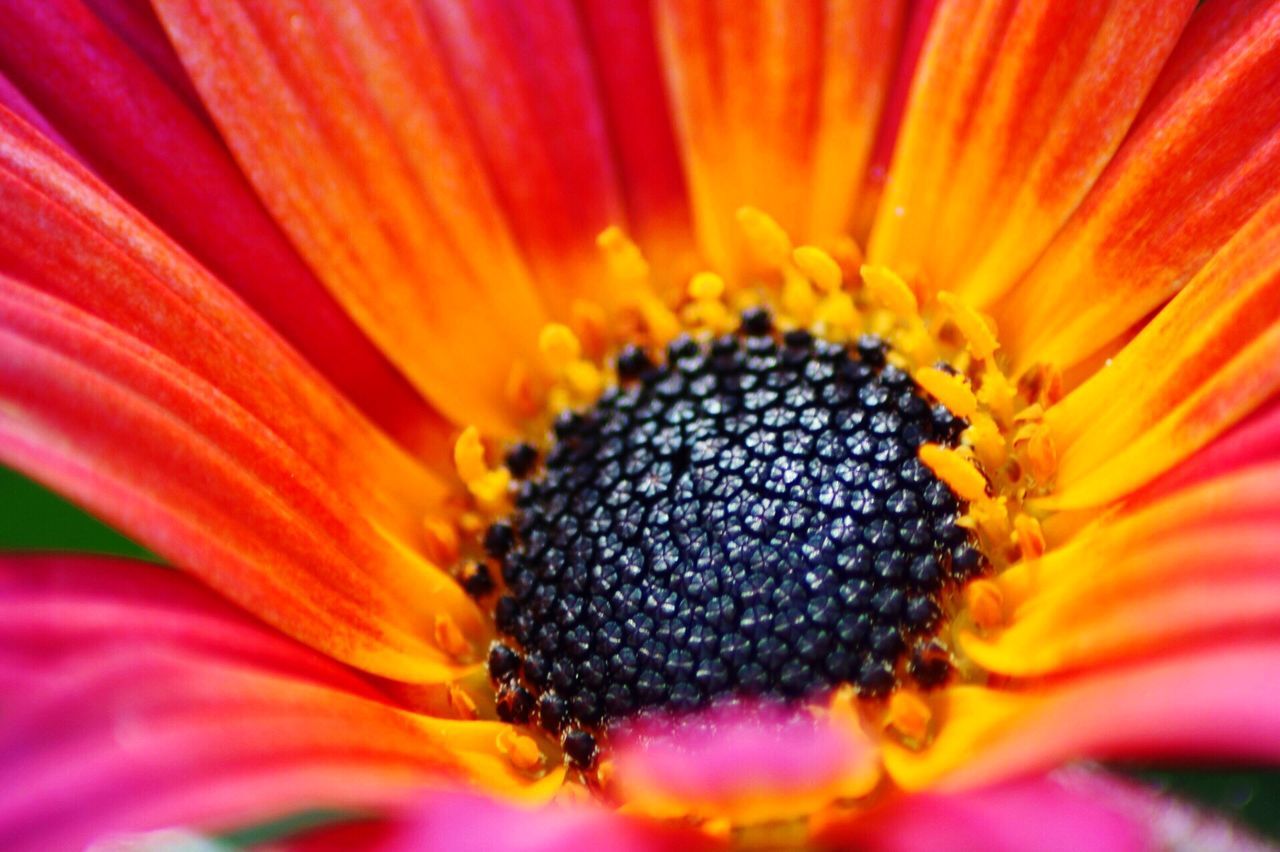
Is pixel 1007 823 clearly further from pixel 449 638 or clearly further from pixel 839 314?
pixel 839 314

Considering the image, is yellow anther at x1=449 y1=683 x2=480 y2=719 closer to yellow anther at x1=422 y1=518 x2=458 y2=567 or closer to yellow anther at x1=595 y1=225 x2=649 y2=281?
yellow anther at x1=422 y1=518 x2=458 y2=567

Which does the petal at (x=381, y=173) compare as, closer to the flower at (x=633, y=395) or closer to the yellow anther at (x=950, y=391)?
the flower at (x=633, y=395)

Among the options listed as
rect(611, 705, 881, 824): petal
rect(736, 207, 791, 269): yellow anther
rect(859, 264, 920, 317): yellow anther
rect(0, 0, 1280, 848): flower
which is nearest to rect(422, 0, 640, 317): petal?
rect(0, 0, 1280, 848): flower

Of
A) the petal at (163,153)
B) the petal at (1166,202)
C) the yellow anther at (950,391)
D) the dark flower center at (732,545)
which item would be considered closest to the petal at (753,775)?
the dark flower center at (732,545)

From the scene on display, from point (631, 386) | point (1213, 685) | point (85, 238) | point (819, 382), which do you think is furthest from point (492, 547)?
point (1213, 685)

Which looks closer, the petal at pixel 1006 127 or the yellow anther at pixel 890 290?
the petal at pixel 1006 127

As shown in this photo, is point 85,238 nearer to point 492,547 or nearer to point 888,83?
point 492,547
